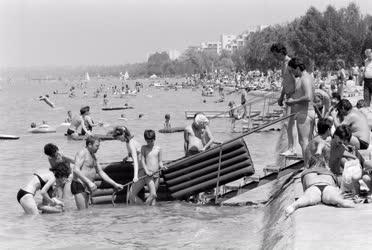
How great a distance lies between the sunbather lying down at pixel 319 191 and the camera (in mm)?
8594

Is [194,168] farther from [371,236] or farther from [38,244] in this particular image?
[371,236]

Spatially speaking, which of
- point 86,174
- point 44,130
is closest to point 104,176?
point 86,174

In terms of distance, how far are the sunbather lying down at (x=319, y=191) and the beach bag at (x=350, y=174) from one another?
6.6 inches

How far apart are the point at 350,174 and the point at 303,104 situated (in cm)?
301

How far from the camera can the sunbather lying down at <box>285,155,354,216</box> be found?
859cm

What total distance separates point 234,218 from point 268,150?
12297 mm

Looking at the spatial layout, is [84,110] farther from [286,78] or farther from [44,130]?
[286,78]

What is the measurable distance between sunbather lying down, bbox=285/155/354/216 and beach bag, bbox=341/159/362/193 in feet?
0.55

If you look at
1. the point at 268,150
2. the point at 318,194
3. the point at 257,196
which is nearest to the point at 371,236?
the point at 318,194

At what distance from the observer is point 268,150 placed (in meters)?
23.7

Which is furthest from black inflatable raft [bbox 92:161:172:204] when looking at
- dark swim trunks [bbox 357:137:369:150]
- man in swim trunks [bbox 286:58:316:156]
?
dark swim trunks [bbox 357:137:369:150]

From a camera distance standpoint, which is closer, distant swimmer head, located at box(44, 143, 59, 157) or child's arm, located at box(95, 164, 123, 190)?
distant swimmer head, located at box(44, 143, 59, 157)

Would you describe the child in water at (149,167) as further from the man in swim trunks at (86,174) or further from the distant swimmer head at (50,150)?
the distant swimmer head at (50,150)

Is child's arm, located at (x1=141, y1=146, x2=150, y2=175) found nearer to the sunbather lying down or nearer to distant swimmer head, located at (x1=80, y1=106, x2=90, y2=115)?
the sunbather lying down
